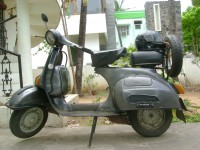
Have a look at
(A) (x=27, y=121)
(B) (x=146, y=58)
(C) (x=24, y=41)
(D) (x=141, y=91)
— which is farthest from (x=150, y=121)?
(C) (x=24, y=41)

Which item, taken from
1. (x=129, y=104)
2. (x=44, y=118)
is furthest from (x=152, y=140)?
(x=44, y=118)

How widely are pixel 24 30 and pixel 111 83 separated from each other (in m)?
3.27

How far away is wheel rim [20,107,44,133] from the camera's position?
463cm

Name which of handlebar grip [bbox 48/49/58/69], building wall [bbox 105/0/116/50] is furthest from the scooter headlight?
building wall [bbox 105/0/116/50]

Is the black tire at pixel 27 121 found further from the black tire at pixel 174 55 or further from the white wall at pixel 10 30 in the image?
the white wall at pixel 10 30

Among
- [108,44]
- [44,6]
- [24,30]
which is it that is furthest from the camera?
[108,44]

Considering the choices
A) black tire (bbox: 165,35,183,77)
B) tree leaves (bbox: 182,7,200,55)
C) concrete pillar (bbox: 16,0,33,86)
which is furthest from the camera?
tree leaves (bbox: 182,7,200,55)

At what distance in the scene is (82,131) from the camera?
5.27 m

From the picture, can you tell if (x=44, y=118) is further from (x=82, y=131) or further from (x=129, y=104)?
(x=129, y=104)

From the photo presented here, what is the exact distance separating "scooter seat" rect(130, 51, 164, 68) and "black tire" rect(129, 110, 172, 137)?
0.67 m

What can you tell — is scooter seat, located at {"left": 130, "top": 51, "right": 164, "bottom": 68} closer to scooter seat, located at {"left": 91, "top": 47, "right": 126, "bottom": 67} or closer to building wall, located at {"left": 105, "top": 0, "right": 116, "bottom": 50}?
scooter seat, located at {"left": 91, "top": 47, "right": 126, "bottom": 67}

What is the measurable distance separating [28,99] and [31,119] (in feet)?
1.19

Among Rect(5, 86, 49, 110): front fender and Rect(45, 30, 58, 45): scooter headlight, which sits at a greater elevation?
Rect(45, 30, 58, 45): scooter headlight

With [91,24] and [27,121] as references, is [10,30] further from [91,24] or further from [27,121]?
[91,24]
